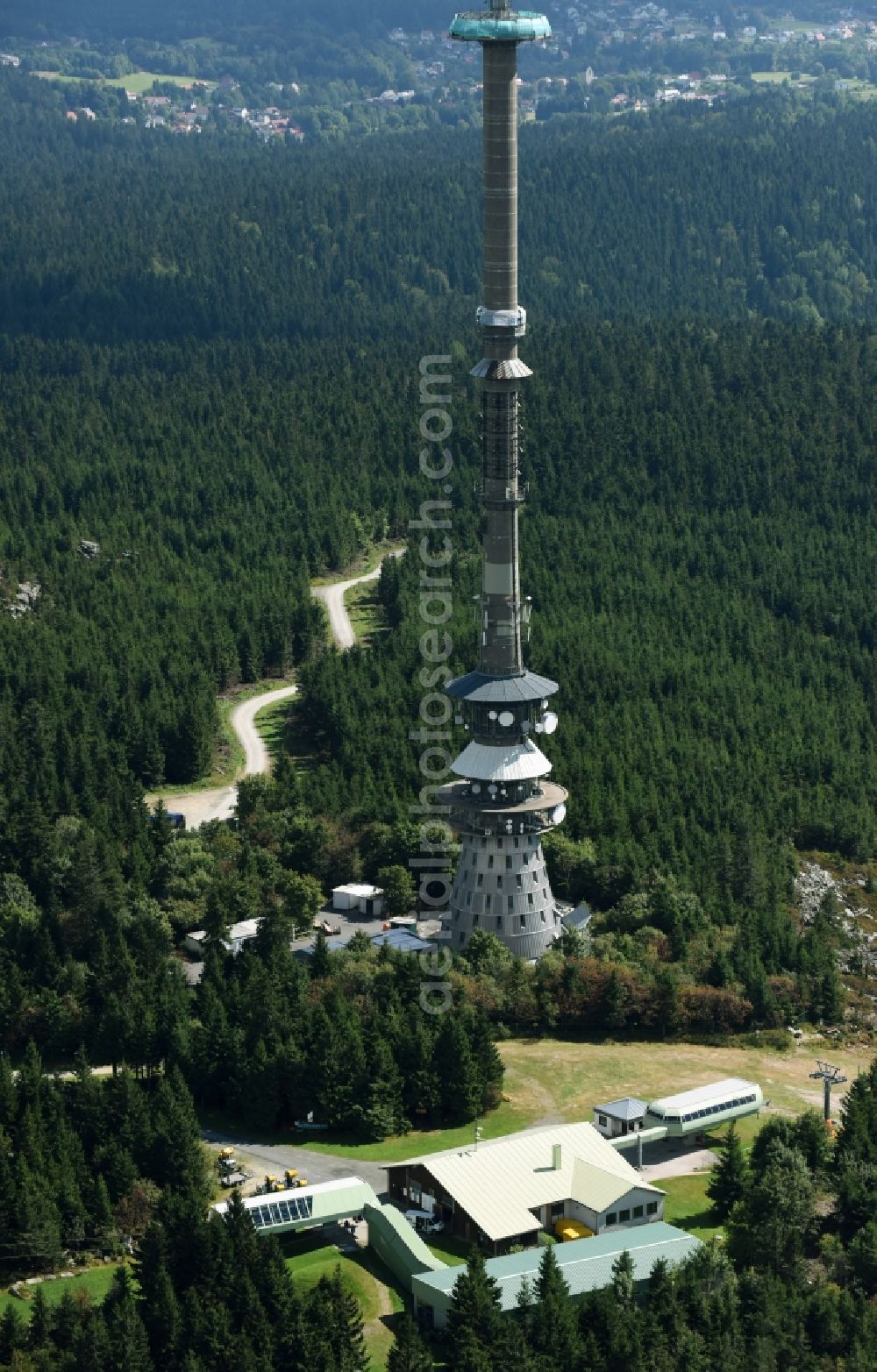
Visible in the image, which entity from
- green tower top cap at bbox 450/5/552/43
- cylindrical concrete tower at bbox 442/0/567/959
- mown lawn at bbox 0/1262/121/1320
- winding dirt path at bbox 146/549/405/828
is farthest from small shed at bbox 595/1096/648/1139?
green tower top cap at bbox 450/5/552/43

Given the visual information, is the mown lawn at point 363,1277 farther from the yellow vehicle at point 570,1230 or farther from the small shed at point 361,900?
the small shed at point 361,900

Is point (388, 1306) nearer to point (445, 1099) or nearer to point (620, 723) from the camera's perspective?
point (445, 1099)

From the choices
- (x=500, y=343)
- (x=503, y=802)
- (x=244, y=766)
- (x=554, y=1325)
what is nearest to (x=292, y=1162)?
(x=554, y=1325)

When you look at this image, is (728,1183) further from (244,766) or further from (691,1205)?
(244,766)

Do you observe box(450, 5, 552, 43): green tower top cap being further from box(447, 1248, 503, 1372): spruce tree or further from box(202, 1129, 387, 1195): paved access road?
box(447, 1248, 503, 1372): spruce tree

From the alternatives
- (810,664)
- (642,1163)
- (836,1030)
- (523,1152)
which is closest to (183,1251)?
(523,1152)

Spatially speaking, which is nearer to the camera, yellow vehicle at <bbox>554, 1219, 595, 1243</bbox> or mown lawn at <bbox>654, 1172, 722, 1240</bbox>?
yellow vehicle at <bbox>554, 1219, 595, 1243</bbox>
